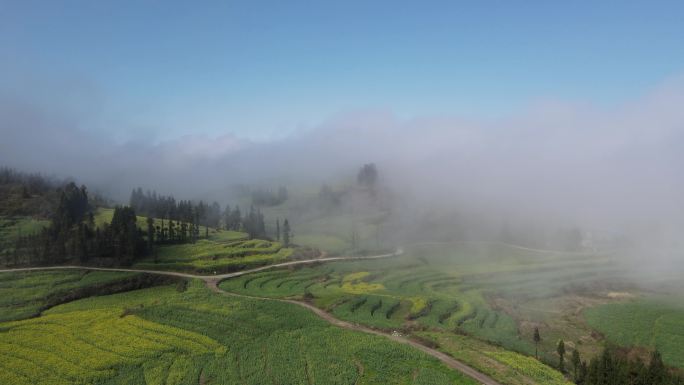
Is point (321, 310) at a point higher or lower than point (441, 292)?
higher

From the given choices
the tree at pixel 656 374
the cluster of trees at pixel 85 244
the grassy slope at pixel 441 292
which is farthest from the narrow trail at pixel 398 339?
the cluster of trees at pixel 85 244

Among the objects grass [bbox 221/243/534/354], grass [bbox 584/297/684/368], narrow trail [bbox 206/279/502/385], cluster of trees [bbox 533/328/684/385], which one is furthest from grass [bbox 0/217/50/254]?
grass [bbox 584/297/684/368]

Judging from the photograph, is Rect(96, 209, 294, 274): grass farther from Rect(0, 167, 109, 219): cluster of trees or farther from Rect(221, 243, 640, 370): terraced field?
Rect(0, 167, 109, 219): cluster of trees

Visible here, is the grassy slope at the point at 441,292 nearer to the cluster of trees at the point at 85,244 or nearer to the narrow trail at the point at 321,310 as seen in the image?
the narrow trail at the point at 321,310

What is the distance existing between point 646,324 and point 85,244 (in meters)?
150

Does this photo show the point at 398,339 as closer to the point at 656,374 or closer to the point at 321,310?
the point at 321,310

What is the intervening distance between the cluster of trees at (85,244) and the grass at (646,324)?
425 feet

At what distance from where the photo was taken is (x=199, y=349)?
2813 inches

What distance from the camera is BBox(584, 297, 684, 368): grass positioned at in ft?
274

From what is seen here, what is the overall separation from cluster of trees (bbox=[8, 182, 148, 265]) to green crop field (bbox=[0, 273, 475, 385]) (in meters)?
37.4

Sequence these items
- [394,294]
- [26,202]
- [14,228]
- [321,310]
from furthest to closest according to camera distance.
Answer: [26,202] < [14,228] < [394,294] < [321,310]

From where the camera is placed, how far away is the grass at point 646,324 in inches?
3292

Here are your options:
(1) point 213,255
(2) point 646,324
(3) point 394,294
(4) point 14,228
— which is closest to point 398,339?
(3) point 394,294

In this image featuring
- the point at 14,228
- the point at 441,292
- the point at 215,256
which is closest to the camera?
the point at 441,292
